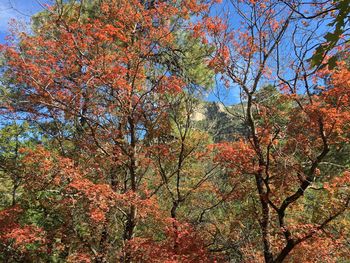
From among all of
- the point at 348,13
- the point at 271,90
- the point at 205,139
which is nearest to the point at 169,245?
the point at 205,139

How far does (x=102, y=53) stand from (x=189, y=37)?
3.42 meters

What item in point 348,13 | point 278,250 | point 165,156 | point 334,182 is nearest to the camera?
point 348,13

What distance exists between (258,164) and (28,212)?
273 inches

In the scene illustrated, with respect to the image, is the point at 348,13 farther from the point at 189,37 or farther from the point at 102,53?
the point at 189,37

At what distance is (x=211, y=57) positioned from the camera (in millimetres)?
10469

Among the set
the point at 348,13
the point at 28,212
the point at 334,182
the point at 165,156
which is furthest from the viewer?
the point at 165,156

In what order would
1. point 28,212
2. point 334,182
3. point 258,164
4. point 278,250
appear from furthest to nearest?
point 28,212 < point 278,250 < point 258,164 < point 334,182

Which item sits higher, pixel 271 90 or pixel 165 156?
pixel 271 90

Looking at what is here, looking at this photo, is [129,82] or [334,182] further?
[129,82]

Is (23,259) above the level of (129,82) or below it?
below

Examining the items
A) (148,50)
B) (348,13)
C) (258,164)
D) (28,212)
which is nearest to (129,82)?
(148,50)

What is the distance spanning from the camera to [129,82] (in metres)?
10.4

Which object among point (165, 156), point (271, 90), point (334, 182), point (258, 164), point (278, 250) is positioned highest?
point (271, 90)

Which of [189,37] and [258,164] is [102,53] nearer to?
[189,37]
